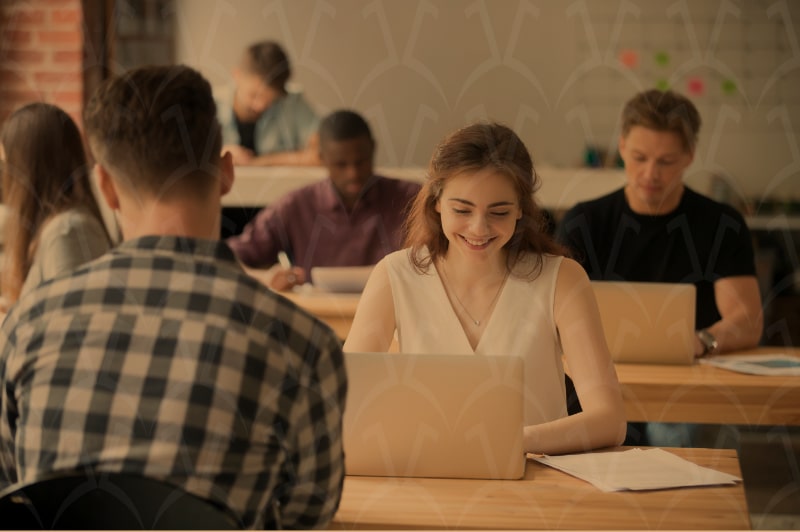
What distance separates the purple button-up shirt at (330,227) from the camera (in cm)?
346

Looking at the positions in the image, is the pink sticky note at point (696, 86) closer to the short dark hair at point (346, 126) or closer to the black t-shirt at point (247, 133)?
the black t-shirt at point (247, 133)

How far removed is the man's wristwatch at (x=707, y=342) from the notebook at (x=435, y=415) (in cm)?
106

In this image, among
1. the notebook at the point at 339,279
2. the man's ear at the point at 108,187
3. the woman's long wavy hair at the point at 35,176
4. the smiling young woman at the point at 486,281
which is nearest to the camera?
the man's ear at the point at 108,187

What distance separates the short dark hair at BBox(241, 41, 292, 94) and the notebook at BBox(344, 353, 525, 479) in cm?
365

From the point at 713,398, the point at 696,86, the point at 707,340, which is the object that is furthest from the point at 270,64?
the point at 713,398

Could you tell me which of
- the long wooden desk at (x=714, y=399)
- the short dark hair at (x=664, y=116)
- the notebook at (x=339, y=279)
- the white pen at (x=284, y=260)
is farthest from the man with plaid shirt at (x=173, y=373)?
the white pen at (x=284, y=260)

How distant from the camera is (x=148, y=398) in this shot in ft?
3.26

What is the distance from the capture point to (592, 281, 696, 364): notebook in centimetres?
218

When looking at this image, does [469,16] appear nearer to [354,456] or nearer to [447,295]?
[447,295]

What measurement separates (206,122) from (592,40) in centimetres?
435

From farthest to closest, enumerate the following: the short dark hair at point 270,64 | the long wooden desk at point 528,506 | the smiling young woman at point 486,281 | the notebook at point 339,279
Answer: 1. the short dark hair at point 270,64
2. the notebook at point 339,279
3. the smiling young woman at point 486,281
4. the long wooden desk at point 528,506

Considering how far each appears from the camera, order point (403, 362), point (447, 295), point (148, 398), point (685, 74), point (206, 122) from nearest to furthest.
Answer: point (148, 398) → point (206, 122) → point (403, 362) → point (447, 295) → point (685, 74)

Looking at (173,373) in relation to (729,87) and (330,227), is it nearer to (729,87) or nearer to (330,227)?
(330,227)

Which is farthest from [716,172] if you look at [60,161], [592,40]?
[60,161]
